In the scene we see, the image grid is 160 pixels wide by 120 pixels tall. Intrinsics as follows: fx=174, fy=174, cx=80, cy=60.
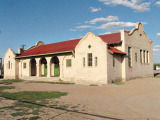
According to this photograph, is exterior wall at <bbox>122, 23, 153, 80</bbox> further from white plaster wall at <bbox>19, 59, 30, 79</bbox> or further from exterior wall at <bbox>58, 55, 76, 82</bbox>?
white plaster wall at <bbox>19, 59, 30, 79</bbox>

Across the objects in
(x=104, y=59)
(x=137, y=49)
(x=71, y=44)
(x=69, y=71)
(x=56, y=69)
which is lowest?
(x=69, y=71)

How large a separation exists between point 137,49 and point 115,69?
6150 mm

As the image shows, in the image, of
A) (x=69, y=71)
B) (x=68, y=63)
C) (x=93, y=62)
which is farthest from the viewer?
(x=68, y=63)

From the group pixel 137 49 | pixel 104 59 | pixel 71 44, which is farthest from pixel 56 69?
pixel 137 49

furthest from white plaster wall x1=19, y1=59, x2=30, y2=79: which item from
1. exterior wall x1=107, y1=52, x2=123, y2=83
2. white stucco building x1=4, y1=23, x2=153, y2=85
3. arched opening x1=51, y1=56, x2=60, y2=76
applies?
exterior wall x1=107, y1=52, x2=123, y2=83

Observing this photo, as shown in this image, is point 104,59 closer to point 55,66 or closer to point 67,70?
point 67,70

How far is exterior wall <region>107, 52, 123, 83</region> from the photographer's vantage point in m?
17.5

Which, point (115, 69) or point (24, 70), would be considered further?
point (24, 70)

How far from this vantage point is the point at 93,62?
59.6 feet

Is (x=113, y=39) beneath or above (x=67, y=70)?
above

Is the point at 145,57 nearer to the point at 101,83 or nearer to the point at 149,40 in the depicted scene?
the point at 149,40

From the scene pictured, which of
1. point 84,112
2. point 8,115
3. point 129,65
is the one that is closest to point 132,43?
point 129,65

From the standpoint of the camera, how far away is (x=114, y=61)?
18.4 metres

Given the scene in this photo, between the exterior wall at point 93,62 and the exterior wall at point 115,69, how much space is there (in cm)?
57
